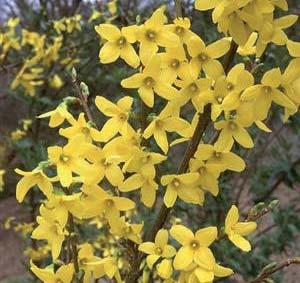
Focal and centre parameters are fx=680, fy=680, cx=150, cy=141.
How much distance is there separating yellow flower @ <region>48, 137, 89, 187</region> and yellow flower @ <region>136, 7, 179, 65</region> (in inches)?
7.4

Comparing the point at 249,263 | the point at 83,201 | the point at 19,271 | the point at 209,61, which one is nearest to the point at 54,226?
the point at 83,201

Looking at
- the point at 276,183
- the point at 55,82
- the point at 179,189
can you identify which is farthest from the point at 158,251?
the point at 55,82

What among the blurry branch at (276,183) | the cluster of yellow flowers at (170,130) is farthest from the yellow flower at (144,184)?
the blurry branch at (276,183)

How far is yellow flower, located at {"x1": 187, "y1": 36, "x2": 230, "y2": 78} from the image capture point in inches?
43.2

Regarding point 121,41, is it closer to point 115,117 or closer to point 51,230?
point 115,117

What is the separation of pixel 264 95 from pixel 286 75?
5cm

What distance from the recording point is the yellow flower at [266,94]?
1.06 metres

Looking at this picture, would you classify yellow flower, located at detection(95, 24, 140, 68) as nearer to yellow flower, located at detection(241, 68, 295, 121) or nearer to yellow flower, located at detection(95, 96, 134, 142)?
yellow flower, located at detection(95, 96, 134, 142)

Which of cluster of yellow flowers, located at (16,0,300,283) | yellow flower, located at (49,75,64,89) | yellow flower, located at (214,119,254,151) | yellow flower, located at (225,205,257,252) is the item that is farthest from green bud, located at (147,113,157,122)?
yellow flower, located at (49,75,64,89)

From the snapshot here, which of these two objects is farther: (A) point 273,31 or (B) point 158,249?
(B) point 158,249

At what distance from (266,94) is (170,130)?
7.0 inches

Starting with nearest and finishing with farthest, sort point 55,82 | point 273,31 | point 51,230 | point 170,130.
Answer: point 273,31 → point 170,130 → point 51,230 → point 55,82

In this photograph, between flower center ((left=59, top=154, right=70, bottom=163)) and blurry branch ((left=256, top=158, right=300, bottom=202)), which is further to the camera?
blurry branch ((left=256, top=158, right=300, bottom=202))

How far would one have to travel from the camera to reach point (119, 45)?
1.19 meters
